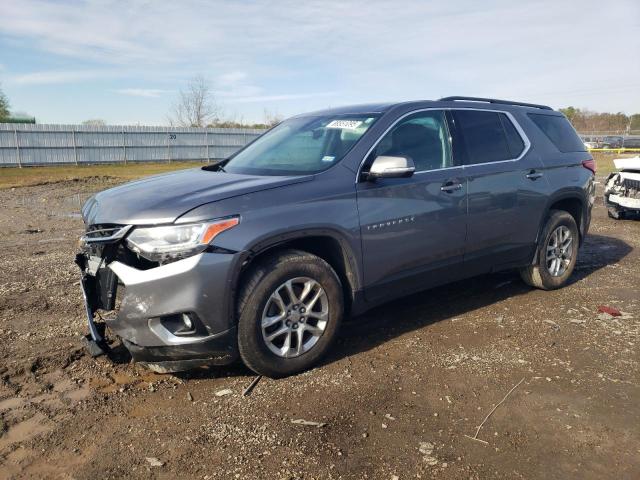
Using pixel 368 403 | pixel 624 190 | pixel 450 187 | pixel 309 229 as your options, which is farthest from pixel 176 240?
pixel 624 190

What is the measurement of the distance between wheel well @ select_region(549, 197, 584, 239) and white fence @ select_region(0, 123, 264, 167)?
2105 cm

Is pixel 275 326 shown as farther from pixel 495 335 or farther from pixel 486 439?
pixel 495 335

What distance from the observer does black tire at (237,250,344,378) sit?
137 inches

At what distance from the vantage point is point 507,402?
3457 millimetres

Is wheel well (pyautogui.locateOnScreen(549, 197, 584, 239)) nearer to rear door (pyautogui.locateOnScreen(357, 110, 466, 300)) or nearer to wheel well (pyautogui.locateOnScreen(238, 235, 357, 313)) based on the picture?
rear door (pyautogui.locateOnScreen(357, 110, 466, 300))

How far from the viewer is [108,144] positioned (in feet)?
101

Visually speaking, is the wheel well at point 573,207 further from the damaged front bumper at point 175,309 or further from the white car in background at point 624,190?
the white car in background at point 624,190

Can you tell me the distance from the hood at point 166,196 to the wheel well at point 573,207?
3260 millimetres

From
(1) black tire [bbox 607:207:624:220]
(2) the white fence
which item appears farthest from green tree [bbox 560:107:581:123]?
(1) black tire [bbox 607:207:624:220]

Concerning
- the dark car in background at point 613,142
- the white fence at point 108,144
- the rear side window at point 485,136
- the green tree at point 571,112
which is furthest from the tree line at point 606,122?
the rear side window at point 485,136

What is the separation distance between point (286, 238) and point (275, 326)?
600 mm

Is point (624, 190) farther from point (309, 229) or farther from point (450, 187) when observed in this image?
point (309, 229)

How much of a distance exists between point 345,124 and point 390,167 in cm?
77

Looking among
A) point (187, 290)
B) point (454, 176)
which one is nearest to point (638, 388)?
point (454, 176)
